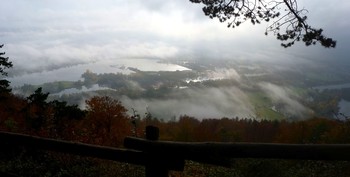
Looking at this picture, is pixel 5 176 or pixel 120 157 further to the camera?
pixel 5 176

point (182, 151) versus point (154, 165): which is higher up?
point (182, 151)

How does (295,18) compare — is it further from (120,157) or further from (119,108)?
(119,108)

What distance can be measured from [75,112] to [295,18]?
800 inches

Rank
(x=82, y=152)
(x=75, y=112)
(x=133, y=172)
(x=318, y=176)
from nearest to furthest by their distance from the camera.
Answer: (x=82, y=152) < (x=133, y=172) < (x=318, y=176) < (x=75, y=112)

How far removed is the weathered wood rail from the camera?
3312mm

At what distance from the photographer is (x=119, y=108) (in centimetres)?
4766

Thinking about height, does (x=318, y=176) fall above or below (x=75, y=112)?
below

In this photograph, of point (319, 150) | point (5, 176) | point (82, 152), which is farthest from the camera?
point (5, 176)

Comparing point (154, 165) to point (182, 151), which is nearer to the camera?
point (182, 151)

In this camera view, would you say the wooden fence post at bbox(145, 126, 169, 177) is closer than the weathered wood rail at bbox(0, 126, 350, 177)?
No

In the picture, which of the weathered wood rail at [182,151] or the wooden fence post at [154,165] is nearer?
the weathered wood rail at [182,151]

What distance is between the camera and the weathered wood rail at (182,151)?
10.9 ft

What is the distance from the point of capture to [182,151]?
13.6 feet

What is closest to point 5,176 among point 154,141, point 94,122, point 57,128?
point 154,141
